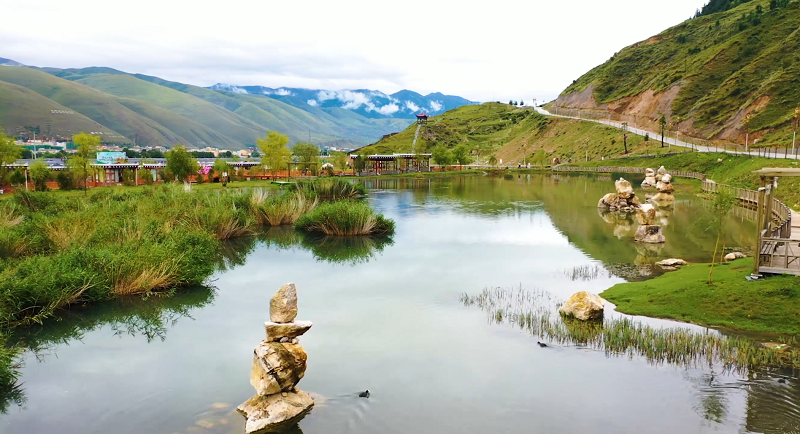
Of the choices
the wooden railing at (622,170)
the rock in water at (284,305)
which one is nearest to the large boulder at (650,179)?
the wooden railing at (622,170)

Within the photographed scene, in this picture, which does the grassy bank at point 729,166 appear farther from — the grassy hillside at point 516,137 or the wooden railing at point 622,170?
the grassy hillside at point 516,137

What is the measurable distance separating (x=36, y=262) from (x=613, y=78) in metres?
141

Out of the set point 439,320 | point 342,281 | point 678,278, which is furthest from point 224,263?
point 678,278

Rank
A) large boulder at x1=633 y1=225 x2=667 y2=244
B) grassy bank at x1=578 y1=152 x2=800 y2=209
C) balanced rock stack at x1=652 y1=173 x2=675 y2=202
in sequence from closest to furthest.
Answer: large boulder at x1=633 y1=225 x2=667 y2=244 → grassy bank at x1=578 y1=152 x2=800 y2=209 → balanced rock stack at x1=652 y1=173 x2=675 y2=202

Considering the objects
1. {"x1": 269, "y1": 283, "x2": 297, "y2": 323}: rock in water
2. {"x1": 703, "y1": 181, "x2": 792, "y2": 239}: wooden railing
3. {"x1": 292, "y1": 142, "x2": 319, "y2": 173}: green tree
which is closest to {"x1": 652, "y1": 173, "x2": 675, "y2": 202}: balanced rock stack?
{"x1": 703, "y1": 181, "x2": 792, "y2": 239}: wooden railing

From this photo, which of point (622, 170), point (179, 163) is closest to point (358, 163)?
→ point (179, 163)

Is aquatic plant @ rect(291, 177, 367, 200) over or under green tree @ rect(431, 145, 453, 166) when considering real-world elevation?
under

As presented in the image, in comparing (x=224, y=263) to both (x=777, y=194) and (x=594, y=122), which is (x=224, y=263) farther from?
(x=594, y=122)

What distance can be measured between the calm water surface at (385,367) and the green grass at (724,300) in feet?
4.16

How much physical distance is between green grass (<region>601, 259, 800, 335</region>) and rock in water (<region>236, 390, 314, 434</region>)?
11.3 meters

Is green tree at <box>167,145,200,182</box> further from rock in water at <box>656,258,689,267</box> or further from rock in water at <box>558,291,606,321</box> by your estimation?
rock in water at <box>558,291,606,321</box>

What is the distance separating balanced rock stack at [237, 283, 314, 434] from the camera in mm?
11695

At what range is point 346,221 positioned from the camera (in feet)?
118

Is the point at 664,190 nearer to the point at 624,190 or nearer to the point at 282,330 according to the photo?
the point at 624,190
